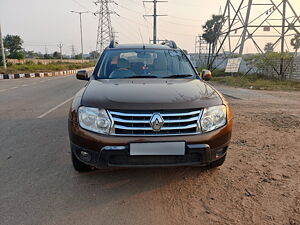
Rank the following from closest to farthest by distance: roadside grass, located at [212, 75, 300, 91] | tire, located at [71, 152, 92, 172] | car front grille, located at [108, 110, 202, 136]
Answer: car front grille, located at [108, 110, 202, 136], tire, located at [71, 152, 92, 172], roadside grass, located at [212, 75, 300, 91]

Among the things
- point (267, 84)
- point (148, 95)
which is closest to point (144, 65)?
point (148, 95)

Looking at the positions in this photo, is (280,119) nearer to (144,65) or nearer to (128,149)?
(144,65)

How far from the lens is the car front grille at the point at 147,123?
2303mm

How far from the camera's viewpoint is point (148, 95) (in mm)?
2500

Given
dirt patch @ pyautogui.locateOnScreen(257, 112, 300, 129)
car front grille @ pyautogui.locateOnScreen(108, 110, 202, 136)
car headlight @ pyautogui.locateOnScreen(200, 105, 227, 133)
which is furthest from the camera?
dirt patch @ pyautogui.locateOnScreen(257, 112, 300, 129)

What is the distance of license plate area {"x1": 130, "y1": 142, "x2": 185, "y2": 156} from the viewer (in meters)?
2.29

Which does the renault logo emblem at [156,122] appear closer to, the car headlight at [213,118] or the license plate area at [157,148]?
the license plate area at [157,148]

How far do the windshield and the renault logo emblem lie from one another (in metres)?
1.21

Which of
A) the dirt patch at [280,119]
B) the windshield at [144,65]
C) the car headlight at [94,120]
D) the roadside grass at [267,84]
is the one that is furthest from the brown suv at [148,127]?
the roadside grass at [267,84]

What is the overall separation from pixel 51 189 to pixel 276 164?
8.97ft

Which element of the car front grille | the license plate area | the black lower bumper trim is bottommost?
the black lower bumper trim

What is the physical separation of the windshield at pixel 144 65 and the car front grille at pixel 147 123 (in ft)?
3.89

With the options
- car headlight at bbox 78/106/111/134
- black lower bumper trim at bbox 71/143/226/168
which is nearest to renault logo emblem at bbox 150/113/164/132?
black lower bumper trim at bbox 71/143/226/168

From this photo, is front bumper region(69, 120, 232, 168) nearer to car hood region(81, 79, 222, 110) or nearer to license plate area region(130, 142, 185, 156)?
license plate area region(130, 142, 185, 156)
